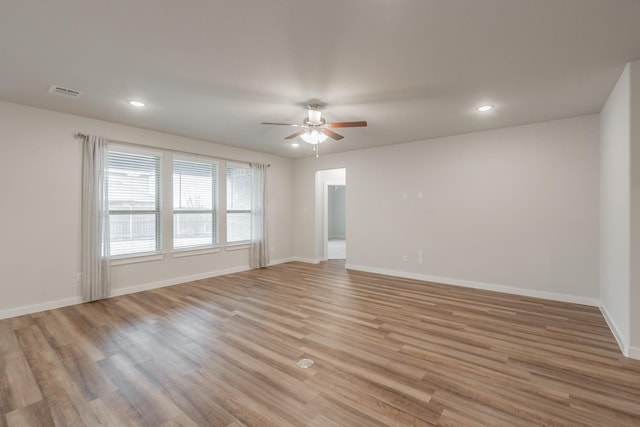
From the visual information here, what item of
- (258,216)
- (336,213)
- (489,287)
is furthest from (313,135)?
(336,213)

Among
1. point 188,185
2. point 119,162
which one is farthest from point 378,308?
point 119,162

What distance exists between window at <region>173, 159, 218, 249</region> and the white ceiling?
150 centimetres

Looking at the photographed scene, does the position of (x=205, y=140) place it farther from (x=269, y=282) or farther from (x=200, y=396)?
(x=200, y=396)

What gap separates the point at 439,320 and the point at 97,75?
4513 millimetres

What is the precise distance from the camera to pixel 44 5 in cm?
182

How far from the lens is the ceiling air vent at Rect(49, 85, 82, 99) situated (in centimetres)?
305

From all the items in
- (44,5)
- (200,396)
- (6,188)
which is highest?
(44,5)

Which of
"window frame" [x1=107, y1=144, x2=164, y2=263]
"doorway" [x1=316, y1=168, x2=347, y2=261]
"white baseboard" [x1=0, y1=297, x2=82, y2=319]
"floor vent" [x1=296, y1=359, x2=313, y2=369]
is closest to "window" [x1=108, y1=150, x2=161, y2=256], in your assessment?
"window frame" [x1=107, y1=144, x2=164, y2=263]

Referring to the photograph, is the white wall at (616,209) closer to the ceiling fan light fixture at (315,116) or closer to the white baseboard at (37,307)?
the ceiling fan light fixture at (315,116)

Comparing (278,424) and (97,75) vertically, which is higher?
(97,75)

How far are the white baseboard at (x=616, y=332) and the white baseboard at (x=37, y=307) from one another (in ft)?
20.8

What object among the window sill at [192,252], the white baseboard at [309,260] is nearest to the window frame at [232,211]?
the window sill at [192,252]

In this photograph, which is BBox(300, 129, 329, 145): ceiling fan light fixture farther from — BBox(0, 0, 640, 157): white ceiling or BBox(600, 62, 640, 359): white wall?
BBox(600, 62, 640, 359): white wall

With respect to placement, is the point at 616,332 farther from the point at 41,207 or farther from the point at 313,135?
the point at 41,207
